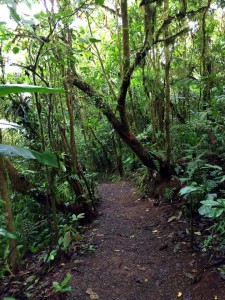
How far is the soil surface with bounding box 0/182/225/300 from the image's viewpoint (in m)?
2.62

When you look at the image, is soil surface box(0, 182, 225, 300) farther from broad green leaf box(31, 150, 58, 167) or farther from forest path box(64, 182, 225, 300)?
broad green leaf box(31, 150, 58, 167)

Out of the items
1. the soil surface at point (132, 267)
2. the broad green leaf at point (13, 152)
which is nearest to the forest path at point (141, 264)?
the soil surface at point (132, 267)

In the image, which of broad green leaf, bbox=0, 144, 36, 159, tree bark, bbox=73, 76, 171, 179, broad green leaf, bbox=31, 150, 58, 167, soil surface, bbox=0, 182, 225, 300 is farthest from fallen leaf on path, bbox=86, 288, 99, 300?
→ tree bark, bbox=73, 76, 171, 179

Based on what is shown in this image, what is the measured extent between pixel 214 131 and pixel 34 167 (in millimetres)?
3467

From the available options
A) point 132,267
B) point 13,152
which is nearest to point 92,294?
point 132,267

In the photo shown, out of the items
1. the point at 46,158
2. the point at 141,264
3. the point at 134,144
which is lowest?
the point at 141,264

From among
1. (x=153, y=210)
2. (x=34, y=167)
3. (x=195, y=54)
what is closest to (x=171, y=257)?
(x=153, y=210)

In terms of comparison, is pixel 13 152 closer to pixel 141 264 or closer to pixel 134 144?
pixel 141 264

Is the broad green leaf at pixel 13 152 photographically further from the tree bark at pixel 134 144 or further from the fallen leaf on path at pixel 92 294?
the tree bark at pixel 134 144

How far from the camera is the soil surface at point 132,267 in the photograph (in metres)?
2.62

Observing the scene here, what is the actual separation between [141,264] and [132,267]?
0.14 meters

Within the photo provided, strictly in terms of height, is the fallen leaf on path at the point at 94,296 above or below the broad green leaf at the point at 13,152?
below

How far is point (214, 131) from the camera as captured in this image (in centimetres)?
500

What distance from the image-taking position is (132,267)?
10.3ft
